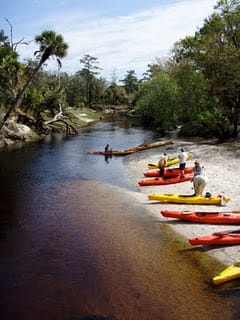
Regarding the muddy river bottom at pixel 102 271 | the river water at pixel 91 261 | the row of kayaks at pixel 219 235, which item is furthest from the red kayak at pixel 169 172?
the row of kayaks at pixel 219 235

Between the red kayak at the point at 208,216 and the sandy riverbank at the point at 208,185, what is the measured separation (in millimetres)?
237

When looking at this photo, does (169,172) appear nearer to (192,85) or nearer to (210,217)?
(210,217)

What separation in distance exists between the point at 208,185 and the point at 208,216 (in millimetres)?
6058

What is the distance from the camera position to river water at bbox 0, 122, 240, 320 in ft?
37.9

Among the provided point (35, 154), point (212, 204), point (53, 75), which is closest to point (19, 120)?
point (35, 154)

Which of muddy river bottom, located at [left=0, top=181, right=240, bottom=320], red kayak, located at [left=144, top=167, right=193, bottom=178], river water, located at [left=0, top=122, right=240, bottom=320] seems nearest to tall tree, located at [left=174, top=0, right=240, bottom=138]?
red kayak, located at [left=144, top=167, right=193, bottom=178]

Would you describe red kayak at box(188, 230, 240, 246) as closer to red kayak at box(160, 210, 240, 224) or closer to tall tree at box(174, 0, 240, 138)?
red kayak at box(160, 210, 240, 224)

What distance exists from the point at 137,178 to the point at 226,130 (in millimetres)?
18087

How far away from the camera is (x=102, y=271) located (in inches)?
548

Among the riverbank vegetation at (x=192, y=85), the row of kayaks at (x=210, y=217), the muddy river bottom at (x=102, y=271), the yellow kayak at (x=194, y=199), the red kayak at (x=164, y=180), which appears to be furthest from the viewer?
the riverbank vegetation at (x=192, y=85)

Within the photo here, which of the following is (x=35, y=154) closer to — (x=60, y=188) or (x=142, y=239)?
(x=60, y=188)

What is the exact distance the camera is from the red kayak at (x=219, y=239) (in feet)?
49.8

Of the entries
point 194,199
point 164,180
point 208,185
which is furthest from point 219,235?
point 164,180

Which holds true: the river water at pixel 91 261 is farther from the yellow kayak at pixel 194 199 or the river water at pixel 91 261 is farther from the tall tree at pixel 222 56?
the tall tree at pixel 222 56
